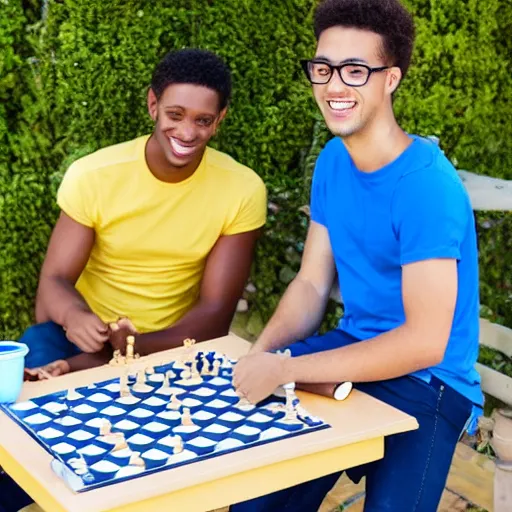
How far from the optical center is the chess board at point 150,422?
236cm

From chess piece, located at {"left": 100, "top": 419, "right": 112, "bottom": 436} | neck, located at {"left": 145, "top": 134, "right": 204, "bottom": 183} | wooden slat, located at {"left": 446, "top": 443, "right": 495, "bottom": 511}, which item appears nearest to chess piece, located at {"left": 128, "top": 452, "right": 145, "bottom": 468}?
chess piece, located at {"left": 100, "top": 419, "right": 112, "bottom": 436}

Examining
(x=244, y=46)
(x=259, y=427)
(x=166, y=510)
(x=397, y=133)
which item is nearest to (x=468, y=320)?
(x=397, y=133)

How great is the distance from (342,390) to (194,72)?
1602 millimetres

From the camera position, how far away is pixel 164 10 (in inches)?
188

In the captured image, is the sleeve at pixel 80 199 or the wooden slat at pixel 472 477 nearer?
the sleeve at pixel 80 199

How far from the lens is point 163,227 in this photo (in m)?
4.01

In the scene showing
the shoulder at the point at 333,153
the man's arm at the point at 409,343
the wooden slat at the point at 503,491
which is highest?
the shoulder at the point at 333,153

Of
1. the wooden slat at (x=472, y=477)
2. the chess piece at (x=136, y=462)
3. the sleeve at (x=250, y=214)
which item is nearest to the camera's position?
the chess piece at (x=136, y=462)

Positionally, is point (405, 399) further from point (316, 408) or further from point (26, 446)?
point (26, 446)

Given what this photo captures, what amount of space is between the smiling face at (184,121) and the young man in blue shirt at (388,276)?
0.77 metres

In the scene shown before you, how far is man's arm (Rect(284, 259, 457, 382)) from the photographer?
2.82 meters

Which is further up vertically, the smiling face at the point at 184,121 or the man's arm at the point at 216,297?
the smiling face at the point at 184,121

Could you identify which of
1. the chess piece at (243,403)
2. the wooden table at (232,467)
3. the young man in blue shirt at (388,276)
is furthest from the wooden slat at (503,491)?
the chess piece at (243,403)

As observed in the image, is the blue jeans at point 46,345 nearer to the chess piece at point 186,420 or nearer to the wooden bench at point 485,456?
the wooden bench at point 485,456
